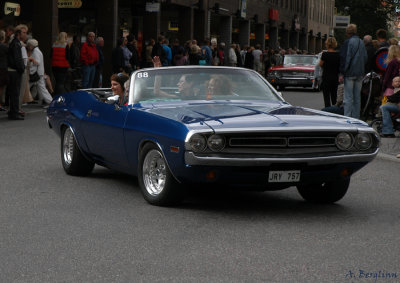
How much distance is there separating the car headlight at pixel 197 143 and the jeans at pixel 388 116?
8201 millimetres

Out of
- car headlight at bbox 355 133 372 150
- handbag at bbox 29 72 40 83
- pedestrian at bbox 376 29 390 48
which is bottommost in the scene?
car headlight at bbox 355 133 372 150

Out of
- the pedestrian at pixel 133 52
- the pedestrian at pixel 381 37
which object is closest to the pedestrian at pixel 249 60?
the pedestrian at pixel 133 52

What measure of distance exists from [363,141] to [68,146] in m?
3.79

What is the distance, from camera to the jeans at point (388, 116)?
48.4ft

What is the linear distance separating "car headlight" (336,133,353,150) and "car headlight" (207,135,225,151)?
3.48ft

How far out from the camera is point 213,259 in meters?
5.71

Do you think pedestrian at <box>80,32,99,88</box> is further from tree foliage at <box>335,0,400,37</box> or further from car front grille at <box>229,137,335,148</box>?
tree foliage at <box>335,0,400,37</box>

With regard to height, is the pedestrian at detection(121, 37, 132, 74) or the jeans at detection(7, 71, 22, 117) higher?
the pedestrian at detection(121, 37, 132, 74)

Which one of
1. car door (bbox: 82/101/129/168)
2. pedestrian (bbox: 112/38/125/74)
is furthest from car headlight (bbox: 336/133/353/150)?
pedestrian (bbox: 112/38/125/74)

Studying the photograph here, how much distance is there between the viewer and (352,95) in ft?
54.4

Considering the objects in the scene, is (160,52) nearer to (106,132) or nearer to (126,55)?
(126,55)

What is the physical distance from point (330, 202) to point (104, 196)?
85.2 inches

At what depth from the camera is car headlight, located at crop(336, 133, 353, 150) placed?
24.8 feet

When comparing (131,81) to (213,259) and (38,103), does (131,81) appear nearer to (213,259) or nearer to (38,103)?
(213,259)
